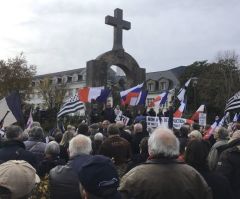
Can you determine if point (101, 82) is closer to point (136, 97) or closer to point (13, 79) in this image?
point (136, 97)

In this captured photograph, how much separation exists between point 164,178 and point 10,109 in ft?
25.3

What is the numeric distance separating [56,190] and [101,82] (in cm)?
2045

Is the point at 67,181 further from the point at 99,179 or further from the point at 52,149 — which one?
the point at 52,149

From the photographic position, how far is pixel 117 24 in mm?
26094

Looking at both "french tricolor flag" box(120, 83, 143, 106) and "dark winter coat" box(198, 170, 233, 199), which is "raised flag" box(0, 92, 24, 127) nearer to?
"dark winter coat" box(198, 170, 233, 199)

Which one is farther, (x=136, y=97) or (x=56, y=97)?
(x=56, y=97)

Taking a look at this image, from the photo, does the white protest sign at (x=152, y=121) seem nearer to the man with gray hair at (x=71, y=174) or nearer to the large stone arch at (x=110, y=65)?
the large stone arch at (x=110, y=65)

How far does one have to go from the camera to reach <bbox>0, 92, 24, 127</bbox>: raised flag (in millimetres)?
11211

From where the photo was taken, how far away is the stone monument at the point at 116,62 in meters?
25.0

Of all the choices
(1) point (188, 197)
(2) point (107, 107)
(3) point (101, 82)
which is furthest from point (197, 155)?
(3) point (101, 82)

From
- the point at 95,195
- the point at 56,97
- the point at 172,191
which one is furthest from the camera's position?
the point at 56,97

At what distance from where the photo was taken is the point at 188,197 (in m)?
4.21

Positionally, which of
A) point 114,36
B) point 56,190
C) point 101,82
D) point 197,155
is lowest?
point 56,190

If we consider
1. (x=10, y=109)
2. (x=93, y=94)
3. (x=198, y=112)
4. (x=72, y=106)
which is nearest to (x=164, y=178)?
(x=10, y=109)
